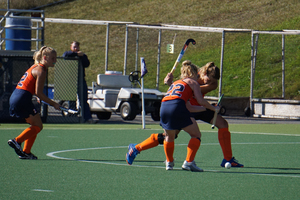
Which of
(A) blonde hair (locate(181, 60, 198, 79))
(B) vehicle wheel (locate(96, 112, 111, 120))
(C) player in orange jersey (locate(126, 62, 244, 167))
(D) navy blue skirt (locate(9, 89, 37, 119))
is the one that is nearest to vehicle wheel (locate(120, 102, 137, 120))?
(B) vehicle wheel (locate(96, 112, 111, 120))

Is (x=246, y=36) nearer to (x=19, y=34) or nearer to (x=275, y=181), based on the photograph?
(x=19, y=34)

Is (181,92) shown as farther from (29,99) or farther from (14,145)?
(14,145)

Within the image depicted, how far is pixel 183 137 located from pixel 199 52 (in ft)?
72.9

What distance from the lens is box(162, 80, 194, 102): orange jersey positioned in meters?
7.27

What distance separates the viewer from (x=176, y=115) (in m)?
7.18

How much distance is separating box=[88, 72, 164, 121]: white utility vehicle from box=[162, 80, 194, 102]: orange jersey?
33.2 feet

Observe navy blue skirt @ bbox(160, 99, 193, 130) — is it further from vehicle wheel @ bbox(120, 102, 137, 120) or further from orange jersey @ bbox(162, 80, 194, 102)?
vehicle wheel @ bbox(120, 102, 137, 120)

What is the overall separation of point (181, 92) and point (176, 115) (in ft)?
1.08

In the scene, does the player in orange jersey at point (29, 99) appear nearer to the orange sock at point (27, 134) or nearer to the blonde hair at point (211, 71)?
the orange sock at point (27, 134)

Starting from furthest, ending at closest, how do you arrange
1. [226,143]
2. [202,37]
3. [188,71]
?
[202,37] → [226,143] → [188,71]

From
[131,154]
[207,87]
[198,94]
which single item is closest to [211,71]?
[207,87]

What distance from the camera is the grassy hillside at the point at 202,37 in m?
29.0

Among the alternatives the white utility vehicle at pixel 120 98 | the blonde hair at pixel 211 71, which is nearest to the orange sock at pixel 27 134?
the blonde hair at pixel 211 71

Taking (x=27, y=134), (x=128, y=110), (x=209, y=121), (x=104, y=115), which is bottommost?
(x=104, y=115)
